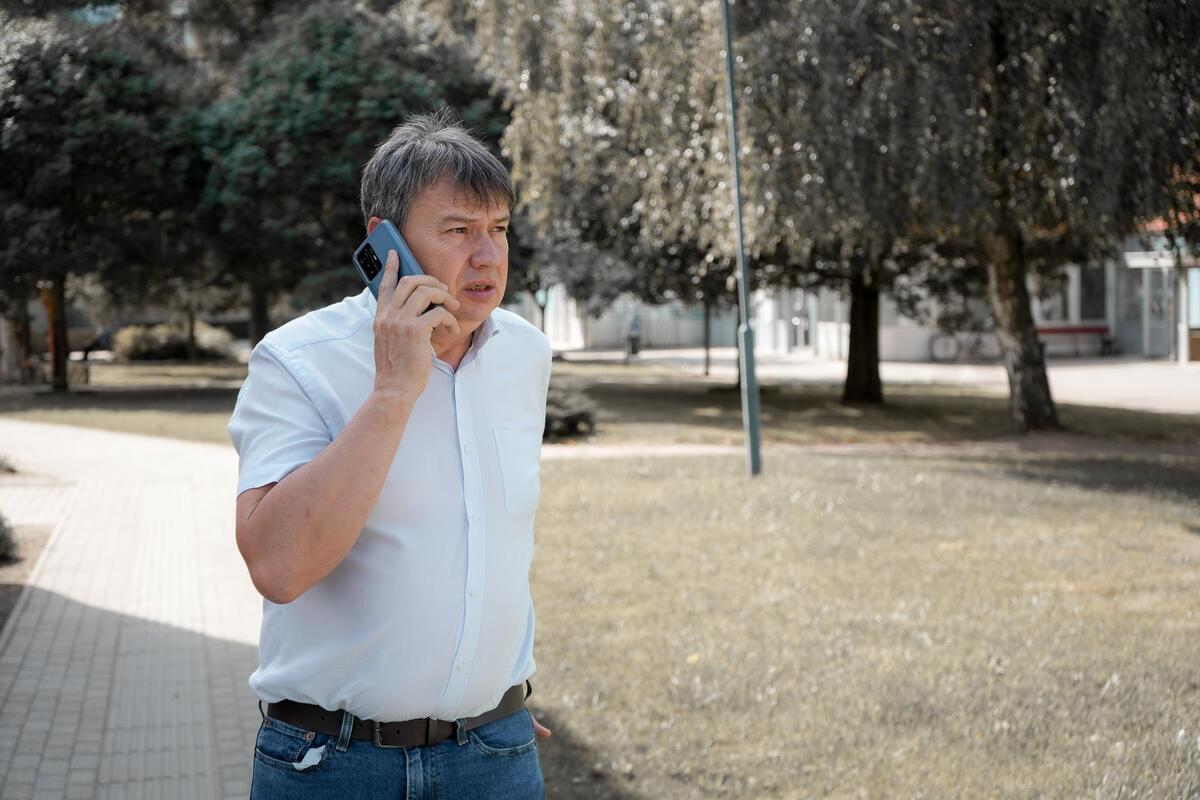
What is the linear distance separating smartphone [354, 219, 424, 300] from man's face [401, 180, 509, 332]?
0.11ft

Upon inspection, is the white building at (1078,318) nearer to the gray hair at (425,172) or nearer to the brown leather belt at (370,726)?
the gray hair at (425,172)

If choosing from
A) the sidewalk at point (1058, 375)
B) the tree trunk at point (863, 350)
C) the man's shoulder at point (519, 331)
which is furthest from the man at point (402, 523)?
the tree trunk at point (863, 350)

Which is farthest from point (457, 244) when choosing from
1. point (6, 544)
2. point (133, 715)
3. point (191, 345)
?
point (191, 345)

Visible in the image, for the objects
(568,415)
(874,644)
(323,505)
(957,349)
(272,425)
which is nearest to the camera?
(323,505)

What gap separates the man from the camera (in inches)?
78.2

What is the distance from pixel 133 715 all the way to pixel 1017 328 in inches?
545

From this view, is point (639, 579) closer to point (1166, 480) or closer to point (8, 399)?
point (1166, 480)

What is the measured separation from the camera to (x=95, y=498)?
12.9 metres

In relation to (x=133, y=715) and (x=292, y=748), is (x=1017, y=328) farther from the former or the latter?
(x=292, y=748)

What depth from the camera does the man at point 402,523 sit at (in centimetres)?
199

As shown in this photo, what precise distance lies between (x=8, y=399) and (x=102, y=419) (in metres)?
7.03

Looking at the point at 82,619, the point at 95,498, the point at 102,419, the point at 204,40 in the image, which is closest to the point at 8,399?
the point at 102,419

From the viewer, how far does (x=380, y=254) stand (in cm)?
210

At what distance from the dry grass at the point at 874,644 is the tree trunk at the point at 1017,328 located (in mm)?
5912
